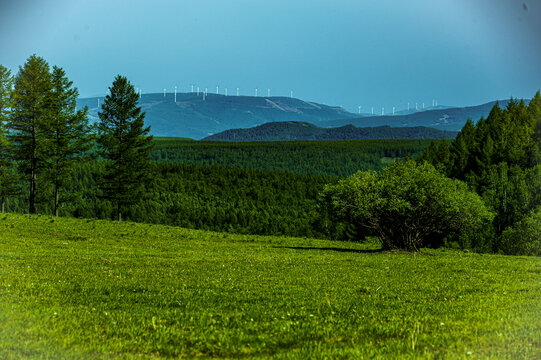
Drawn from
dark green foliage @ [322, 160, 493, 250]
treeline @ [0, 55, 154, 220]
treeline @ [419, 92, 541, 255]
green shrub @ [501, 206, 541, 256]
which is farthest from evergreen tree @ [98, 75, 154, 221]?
green shrub @ [501, 206, 541, 256]

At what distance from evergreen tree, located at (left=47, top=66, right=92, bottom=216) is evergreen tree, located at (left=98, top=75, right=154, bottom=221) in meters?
3.58

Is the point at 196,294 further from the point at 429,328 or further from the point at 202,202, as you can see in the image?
the point at 202,202

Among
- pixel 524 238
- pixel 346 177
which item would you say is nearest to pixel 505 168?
pixel 524 238

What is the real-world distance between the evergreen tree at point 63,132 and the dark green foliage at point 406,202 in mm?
44237

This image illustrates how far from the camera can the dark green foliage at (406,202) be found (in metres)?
40.3

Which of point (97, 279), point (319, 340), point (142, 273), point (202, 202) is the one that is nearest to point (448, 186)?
point (142, 273)

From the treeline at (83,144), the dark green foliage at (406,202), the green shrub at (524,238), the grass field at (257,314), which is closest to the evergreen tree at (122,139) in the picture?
the treeline at (83,144)

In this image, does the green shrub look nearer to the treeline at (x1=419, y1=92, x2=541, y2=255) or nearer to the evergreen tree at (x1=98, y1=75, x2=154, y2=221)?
the treeline at (x1=419, y1=92, x2=541, y2=255)

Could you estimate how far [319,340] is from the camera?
30.5 ft

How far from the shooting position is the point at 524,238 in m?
70.1

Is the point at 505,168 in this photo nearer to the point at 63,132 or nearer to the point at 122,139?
the point at 122,139

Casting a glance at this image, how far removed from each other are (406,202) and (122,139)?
5153cm

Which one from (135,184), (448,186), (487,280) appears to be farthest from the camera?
(135,184)

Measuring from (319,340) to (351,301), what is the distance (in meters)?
4.67
